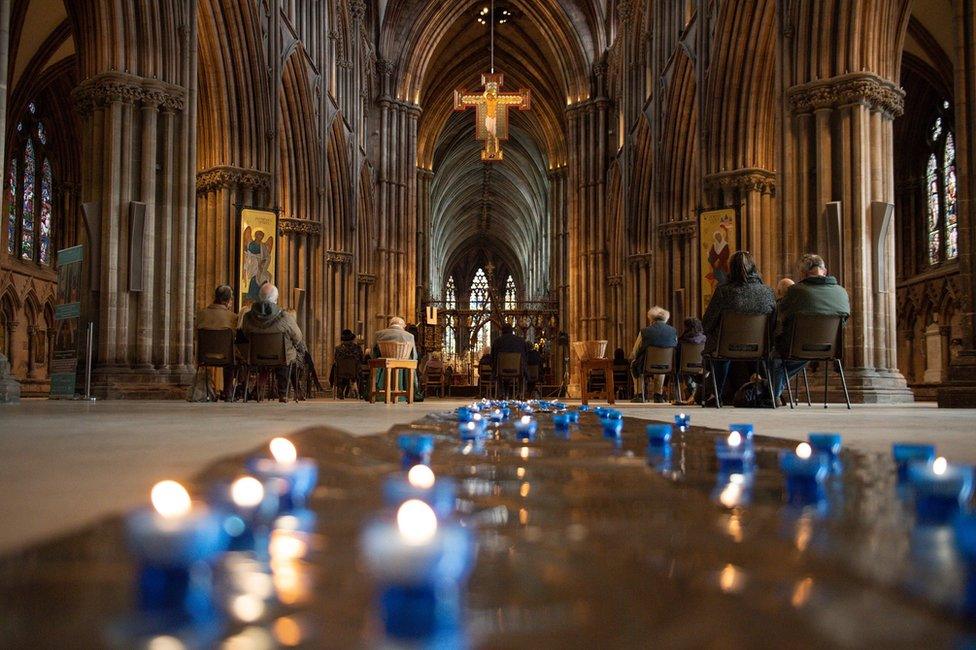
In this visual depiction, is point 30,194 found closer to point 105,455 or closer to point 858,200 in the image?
point 858,200

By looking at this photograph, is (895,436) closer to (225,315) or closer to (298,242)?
(225,315)

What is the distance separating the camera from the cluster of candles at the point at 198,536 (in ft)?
2.38

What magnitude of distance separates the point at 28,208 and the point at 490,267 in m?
15.5

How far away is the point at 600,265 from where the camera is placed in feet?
96.1

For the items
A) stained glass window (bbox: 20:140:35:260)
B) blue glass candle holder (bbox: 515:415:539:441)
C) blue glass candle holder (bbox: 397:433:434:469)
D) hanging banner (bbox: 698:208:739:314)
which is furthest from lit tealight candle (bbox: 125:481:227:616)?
stained glass window (bbox: 20:140:35:260)

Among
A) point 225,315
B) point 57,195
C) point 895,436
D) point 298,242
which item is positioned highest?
point 57,195

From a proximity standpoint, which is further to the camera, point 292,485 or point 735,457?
point 735,457

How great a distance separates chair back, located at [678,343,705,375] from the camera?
1222 centimetres

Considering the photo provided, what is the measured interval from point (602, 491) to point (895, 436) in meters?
2.56

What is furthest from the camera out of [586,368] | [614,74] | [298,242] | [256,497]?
[614,74]

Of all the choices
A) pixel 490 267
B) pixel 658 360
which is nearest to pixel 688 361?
pixel 658 360

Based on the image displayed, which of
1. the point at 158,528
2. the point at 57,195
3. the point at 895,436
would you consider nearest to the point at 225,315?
the point at 895,436

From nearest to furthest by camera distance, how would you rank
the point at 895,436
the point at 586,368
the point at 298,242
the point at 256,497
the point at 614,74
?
the point at 256,497
the point at 895,436
the point at 586,368
the point at 298,242
the point at 614,74

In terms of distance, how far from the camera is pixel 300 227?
2014 cm
